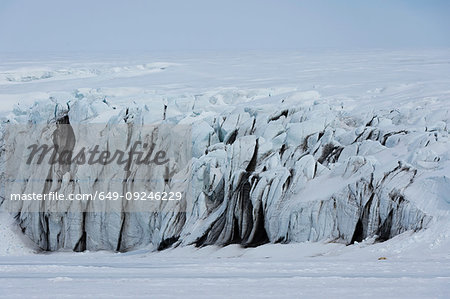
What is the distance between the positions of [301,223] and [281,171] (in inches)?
60.3

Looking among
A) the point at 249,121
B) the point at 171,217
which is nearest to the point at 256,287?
the point at 171,217

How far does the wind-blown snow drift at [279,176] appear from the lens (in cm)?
1180

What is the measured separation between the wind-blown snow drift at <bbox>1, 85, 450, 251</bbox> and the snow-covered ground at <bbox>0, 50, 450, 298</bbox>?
5 cm

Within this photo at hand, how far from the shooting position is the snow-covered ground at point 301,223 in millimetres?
6945

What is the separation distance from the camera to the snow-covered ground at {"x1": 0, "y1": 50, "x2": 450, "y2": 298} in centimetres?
695

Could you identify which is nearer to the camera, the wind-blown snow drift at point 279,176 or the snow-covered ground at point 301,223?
the snow-covered ground at point 301,223

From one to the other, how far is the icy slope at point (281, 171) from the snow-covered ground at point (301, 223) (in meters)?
0.05

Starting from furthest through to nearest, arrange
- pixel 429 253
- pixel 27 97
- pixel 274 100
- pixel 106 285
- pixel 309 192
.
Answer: pixel 27 97, pixel 274 100, pixel 309 192, pixel 429 253, pixel 106 285

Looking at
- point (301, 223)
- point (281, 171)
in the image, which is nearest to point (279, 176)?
point (281, 171)

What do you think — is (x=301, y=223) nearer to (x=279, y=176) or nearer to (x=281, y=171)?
(x=279, y=176)

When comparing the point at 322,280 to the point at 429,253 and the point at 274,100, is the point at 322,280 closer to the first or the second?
the point at 429,253

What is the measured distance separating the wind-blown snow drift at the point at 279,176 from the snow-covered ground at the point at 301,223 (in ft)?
0.17

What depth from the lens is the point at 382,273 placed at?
768 centimetres

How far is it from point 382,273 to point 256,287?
1.70 m
